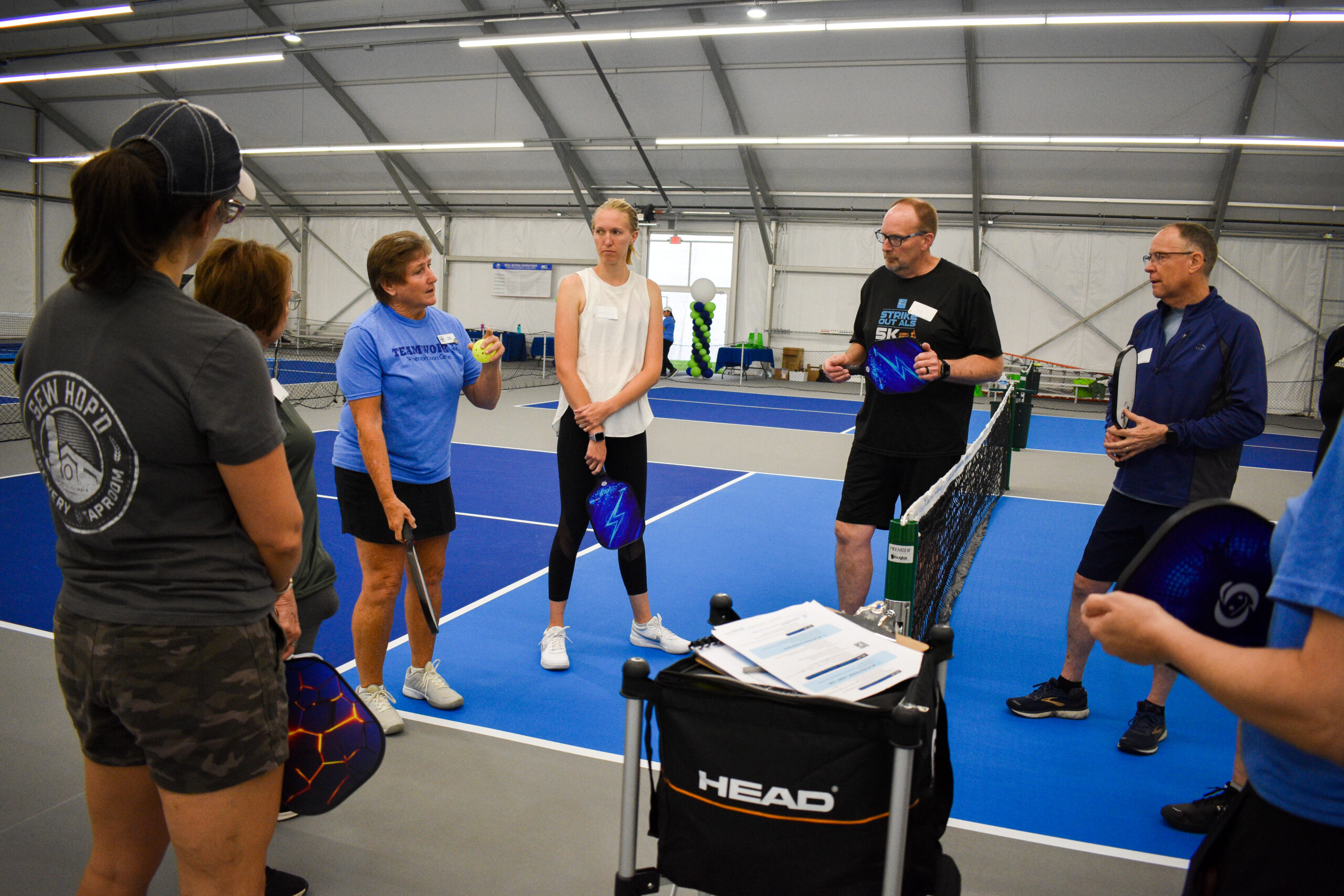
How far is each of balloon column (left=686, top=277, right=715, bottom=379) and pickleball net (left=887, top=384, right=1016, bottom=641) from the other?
12073mm

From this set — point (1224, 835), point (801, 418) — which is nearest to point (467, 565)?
point (1224, 835)

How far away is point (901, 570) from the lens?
2555mm

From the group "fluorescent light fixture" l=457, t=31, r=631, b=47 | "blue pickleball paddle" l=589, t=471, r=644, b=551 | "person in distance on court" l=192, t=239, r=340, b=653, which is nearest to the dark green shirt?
"person in distance on court" l=192, t=239, r=340, b=653

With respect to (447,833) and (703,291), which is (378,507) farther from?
(703,291)

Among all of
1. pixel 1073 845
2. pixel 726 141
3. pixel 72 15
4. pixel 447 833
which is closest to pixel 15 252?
pixel 72 15

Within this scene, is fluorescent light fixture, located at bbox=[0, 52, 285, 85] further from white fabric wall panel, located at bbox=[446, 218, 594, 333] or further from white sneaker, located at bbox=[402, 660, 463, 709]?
white sneaker, located at bbox=[402, 660, 463, 709]

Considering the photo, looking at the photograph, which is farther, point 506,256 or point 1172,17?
point 506,256

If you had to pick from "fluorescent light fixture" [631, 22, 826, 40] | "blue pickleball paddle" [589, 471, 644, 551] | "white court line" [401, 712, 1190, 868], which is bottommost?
"white court line" [401, 712, 1190, 868]

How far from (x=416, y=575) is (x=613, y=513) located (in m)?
0.85

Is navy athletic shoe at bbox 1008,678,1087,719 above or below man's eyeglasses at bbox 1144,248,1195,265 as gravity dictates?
below

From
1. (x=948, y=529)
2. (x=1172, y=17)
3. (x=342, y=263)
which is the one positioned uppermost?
(x=1172, y=17)

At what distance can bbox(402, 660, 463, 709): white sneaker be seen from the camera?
3000 millimetres

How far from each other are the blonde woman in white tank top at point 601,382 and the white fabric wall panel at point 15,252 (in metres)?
23.0

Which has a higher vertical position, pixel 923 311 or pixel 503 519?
pixel 923 311
